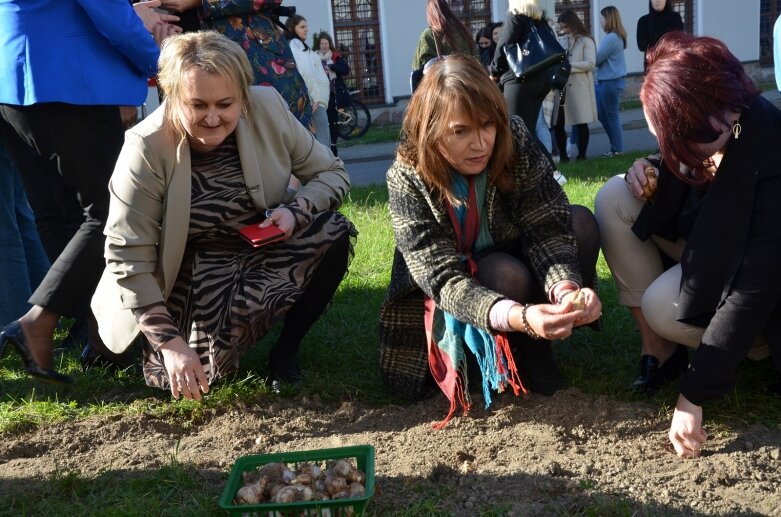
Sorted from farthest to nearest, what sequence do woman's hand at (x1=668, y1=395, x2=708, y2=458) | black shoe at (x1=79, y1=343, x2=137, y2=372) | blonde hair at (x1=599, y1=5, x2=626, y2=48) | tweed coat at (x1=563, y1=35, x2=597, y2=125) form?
blonde hair at (x1=599, y1=5, x2=626, y2=48), tweed coat at (x1=563, y1=35, x2=597, y2=125), black shoe at (x1=79, y1=343, x2=137, y2=372), woman's hand at (x1=668, y1=395, x2=708, y2=458)

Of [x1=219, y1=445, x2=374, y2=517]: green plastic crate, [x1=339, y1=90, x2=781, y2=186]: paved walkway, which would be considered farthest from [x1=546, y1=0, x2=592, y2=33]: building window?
[x1=219, y1=445, x2=374, y2=517]: green plastic crate

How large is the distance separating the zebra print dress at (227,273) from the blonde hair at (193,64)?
0.24 meters

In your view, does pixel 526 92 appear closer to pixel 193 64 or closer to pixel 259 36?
pixel 259 36

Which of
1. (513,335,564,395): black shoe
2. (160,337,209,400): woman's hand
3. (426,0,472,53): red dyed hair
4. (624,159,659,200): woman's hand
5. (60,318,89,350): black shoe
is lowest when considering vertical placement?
(60,318,89,350): black shoe

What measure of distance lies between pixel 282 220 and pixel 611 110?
7911 millimetres

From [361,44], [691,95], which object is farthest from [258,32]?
[361,44]

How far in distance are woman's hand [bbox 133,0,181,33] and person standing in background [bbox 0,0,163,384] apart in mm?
272

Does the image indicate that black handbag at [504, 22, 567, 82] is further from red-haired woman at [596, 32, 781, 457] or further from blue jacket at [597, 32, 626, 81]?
red-haired woman at [596, 32, 781, 457]

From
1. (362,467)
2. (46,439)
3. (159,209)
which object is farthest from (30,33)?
(362,467)

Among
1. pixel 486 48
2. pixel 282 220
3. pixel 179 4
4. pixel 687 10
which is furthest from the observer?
pixel 687 10

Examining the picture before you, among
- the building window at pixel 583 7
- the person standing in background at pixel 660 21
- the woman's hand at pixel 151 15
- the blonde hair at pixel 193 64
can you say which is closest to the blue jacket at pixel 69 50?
the woman's hand at pixel 151 15

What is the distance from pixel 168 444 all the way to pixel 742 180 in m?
1.99

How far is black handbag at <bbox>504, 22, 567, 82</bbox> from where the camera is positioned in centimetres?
715

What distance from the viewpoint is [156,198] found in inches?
123
